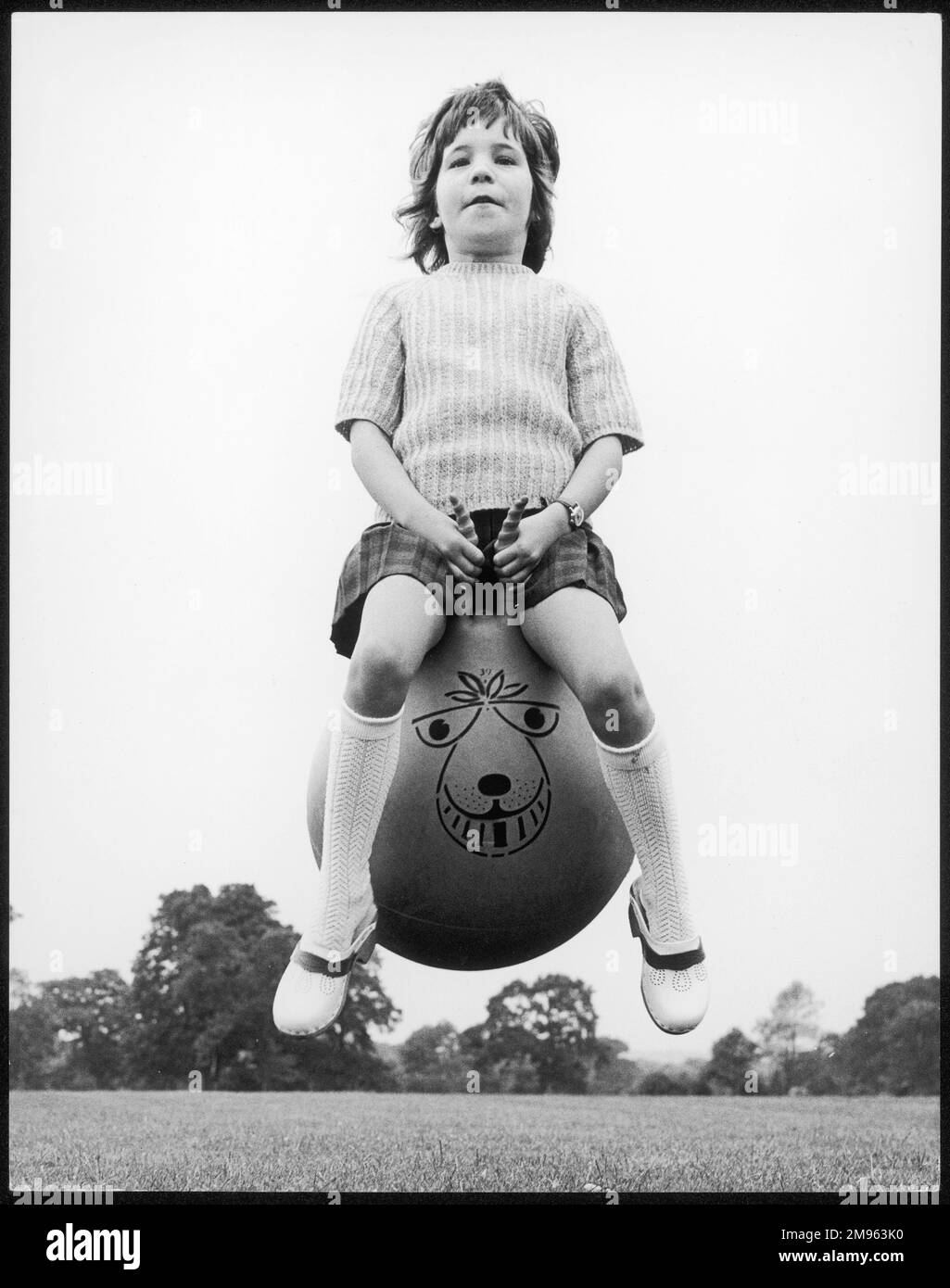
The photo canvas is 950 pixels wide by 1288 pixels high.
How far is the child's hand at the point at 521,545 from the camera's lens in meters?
6.15

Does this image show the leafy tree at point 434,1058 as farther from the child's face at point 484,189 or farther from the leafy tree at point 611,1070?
the child's face at point 484,189

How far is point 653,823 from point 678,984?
520 mm

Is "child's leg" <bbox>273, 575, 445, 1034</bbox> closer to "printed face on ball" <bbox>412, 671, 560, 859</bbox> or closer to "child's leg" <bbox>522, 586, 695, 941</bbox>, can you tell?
"printed face on ball" <bbox>412, 671, 560, 859</bbox>

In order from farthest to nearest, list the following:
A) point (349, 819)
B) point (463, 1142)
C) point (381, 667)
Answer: point (463, 1142)
point (349, 819)
point (381, 667)

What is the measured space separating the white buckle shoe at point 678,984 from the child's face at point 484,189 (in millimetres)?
2244

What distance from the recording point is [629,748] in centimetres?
618

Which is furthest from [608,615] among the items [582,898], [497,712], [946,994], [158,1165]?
[158,1165]

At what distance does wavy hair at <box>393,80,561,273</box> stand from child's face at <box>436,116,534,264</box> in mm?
34

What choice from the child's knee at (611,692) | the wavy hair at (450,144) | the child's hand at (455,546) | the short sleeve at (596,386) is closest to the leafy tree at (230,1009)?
the child's knee at (611,692)

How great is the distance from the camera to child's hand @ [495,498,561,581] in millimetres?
6148
